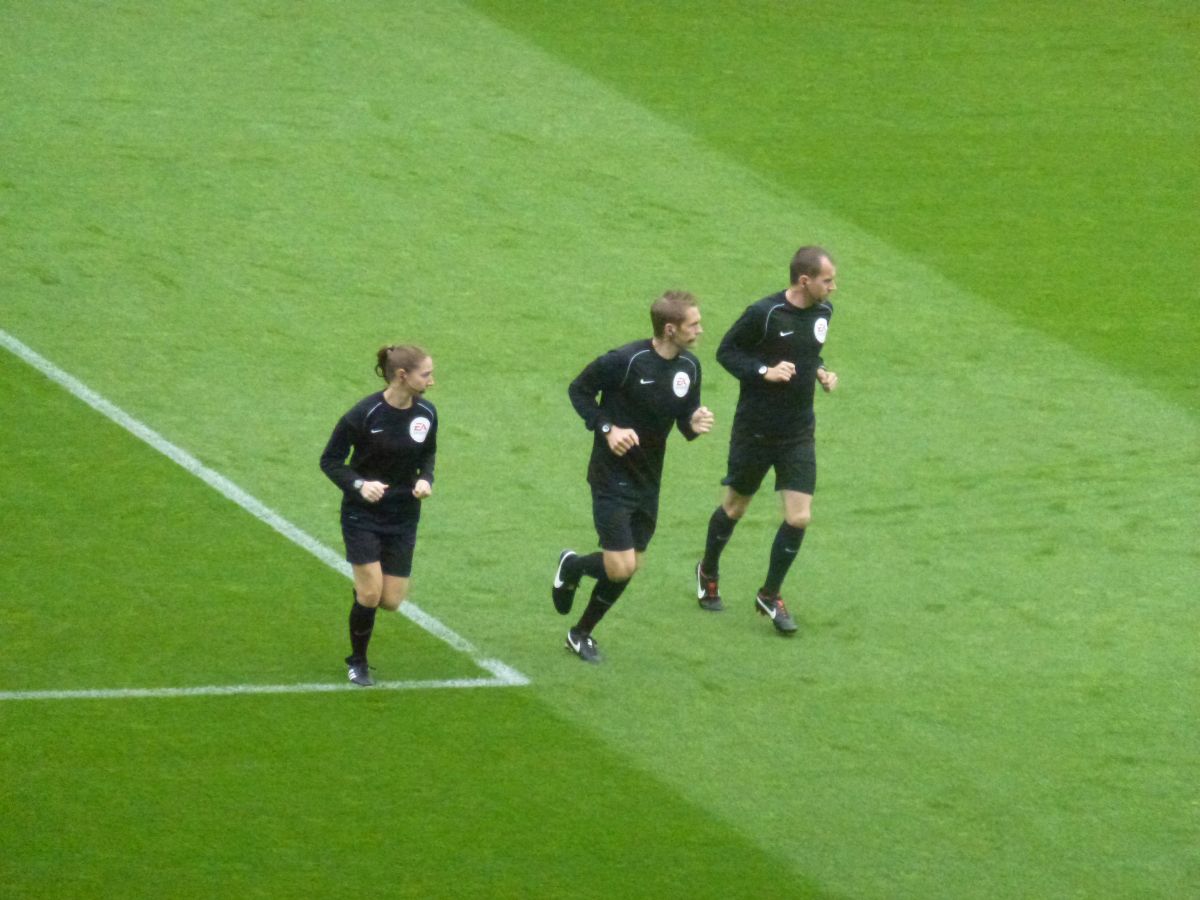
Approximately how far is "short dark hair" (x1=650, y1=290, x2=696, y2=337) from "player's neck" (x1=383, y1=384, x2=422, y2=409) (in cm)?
138

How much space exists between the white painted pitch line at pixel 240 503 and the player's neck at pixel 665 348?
194 centimetres

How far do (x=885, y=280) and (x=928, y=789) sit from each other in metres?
9.03

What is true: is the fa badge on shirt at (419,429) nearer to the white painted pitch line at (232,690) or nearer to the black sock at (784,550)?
the white painted pitch line at (232,690)

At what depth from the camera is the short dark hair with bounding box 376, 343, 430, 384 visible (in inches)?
416

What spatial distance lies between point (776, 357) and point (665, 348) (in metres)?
1.01

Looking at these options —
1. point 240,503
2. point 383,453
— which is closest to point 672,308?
point 383,453

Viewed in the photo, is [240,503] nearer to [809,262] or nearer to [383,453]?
[383,453]

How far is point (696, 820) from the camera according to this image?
9.80m

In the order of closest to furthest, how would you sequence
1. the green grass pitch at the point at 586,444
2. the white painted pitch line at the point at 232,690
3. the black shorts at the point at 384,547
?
1. the green grass pitch at the point at 586,444
2. the black shorts at the point at 384,547
3. the white painted pitch line at the point at 232,690

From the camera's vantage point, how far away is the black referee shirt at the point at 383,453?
10.6 meters

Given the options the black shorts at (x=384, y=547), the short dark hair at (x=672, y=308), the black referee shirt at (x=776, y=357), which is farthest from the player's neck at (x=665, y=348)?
the black shorts at (x=384, y=547)

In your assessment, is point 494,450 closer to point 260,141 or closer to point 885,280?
point 885,280

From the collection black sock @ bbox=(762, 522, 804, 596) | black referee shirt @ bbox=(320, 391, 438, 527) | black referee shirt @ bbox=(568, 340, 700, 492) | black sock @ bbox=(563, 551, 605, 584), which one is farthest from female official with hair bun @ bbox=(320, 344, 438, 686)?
black sock @ bbox=(762, 522, 804, 596)

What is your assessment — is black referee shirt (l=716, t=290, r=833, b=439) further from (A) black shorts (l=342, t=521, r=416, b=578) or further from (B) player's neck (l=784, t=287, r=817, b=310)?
(A) black shorts (l=342, t=521, r=416, b=578)
